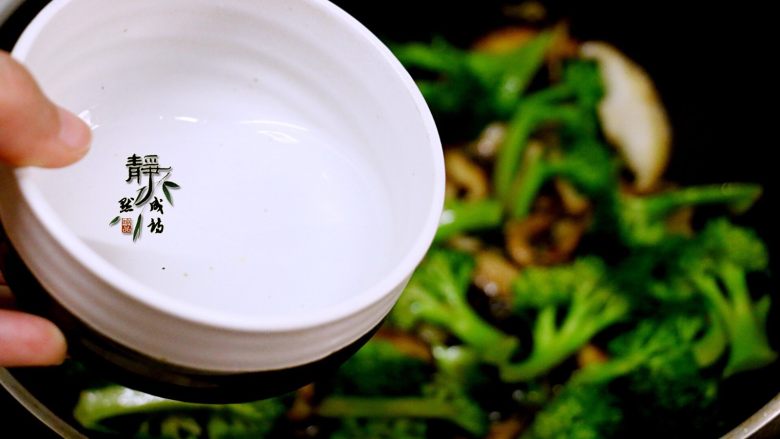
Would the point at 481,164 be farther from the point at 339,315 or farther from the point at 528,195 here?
the point at 339,315

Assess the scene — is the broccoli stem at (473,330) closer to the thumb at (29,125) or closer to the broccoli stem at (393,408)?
the broccoli stem at (393,408)

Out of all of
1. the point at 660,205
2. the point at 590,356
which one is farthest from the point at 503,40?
the point at 590,356

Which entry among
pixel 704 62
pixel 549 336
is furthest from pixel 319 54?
pixel 704 62

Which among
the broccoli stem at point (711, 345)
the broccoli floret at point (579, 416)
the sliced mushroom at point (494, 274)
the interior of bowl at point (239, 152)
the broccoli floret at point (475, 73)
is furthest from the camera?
the broccoli floret at point (475, 73)

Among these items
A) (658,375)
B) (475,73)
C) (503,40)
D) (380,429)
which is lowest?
(380,429)

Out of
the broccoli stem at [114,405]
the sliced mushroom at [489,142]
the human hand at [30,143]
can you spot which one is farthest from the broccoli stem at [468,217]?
the human hand at [30,143]

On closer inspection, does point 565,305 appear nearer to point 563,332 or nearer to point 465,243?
point 563,332

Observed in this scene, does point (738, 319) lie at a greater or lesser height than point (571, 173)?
lesser
